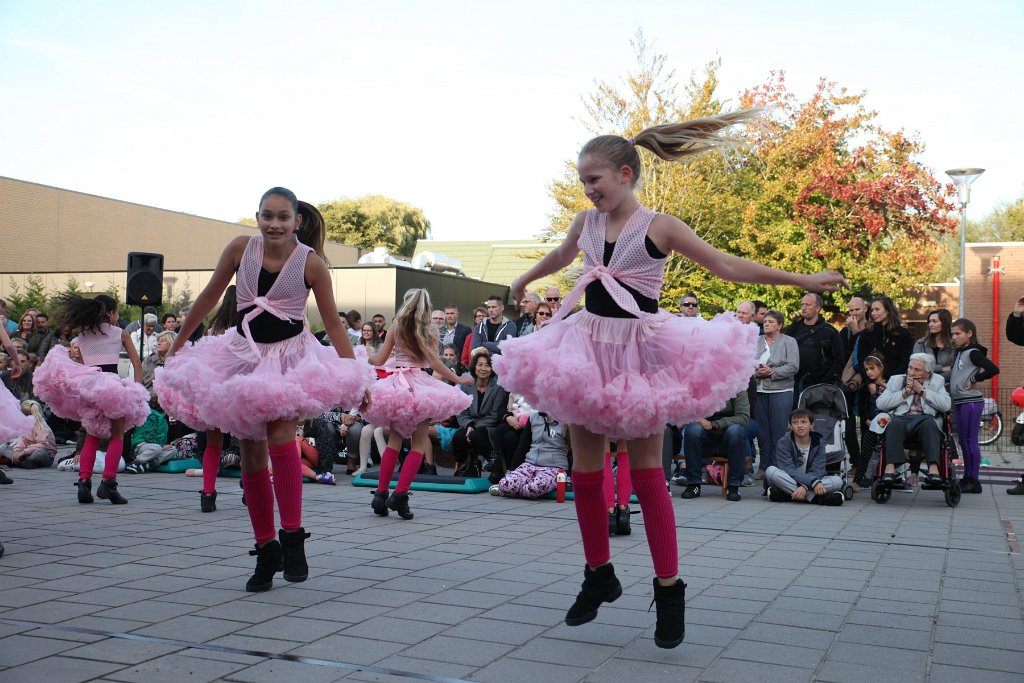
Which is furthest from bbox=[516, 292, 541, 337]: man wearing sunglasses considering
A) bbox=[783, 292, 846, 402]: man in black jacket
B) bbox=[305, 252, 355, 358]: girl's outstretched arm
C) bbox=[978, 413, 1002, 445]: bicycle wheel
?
bbox=[978, 413, 1002, 445]: bicycle wheel

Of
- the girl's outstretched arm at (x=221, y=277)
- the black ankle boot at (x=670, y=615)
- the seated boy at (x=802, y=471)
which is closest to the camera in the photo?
the black ankle boot at (x=670, y=615)

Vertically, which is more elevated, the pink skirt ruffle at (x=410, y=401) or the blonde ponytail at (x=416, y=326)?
the blonde ponytail at (x=416, y=326)

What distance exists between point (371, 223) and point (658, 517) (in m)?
63.6

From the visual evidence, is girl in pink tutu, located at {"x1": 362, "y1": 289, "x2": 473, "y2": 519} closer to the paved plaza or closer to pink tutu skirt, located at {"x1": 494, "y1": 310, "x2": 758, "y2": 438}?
the paved plaza

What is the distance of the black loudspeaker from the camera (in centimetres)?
1429

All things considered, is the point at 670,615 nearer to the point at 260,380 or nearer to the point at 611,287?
the point at 611,287

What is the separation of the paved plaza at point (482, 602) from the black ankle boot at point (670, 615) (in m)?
Result: 0.07

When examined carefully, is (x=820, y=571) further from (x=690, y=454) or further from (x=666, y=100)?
(x=666, y=100)

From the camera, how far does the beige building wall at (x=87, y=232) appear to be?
1448 inches

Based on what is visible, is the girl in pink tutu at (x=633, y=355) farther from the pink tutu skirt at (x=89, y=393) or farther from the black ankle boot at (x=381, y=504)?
the pink tutu skirt at (x=89, y=393)

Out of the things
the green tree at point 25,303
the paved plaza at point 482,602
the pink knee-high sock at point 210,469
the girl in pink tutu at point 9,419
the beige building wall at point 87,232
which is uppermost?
the beige building wall at point 87,232

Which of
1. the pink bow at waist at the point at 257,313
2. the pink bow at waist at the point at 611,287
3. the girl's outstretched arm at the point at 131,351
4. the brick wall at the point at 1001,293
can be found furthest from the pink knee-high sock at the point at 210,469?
the brick wall at the point at 1001,293

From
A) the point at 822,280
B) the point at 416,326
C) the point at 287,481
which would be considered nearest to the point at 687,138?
the point at 822,280

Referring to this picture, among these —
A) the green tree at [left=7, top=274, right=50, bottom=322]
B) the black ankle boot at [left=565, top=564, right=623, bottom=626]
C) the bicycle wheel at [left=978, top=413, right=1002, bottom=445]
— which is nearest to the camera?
the black ankle boot at [left=565, top=564, right=623, bottom=626]
